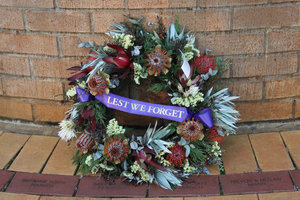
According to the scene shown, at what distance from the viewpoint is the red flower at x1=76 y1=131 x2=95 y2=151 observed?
2.15 meters

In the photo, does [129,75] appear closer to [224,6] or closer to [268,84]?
[224,6]

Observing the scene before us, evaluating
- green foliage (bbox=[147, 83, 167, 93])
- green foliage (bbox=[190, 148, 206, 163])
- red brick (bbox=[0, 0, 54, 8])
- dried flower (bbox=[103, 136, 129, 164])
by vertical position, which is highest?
red brick (bbox=[0, 0, 54, 8])

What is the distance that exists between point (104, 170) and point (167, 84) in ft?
2.00

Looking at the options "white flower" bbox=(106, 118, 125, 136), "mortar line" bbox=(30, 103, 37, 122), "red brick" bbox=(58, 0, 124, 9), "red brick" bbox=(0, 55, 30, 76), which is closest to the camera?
"white flower" bbox=(106, 118, 125, 136)

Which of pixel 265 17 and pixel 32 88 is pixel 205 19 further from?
pixel 32 88

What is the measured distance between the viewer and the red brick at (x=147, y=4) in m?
2.22

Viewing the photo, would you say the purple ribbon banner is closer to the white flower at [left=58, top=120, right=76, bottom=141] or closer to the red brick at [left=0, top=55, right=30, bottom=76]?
the white flower at [left=58, top=120, right=76, bottom=141]

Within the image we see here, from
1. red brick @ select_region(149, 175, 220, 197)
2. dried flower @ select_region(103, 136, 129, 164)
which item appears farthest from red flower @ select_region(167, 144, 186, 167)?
dried flower @ select_region(103, 136, 129, 164)

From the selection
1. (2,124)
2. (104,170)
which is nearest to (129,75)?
(104,170)

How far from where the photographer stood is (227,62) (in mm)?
2365

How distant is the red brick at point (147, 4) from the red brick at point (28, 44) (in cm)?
56

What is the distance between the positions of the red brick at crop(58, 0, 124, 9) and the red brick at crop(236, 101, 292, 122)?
103 centimetres

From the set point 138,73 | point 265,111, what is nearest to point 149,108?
point 138,73

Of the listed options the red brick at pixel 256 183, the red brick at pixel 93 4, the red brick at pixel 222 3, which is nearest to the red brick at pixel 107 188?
the red brick at pixel 256 183
